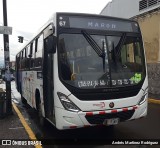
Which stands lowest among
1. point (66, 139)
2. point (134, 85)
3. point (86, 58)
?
point (66, 139)

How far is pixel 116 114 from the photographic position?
6.54m

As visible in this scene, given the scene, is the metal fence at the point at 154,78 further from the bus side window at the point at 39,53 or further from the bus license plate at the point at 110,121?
the bus license plate at the point at 110,121

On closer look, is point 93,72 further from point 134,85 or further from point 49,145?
point 49,145

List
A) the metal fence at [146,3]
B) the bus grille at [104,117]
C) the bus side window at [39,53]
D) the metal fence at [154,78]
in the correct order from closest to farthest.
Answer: the bus grille at [104,117] → the bus side window at [39,53] → the metal fence at [154,78] → the metal fence at [146,3]

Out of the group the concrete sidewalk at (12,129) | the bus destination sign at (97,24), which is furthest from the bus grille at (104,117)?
the bus destination sign at (97,24)

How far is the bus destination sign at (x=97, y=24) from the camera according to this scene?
6.56 meters

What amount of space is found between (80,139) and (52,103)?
1.22m

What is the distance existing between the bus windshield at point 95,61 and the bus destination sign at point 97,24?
20 centimetres

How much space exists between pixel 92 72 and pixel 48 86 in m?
1.23

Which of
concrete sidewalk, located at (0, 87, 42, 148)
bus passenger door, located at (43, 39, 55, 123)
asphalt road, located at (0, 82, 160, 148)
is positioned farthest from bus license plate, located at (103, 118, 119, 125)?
concrete sidewalk, located at (0, 87, 42, 148)

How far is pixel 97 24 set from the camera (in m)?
6.79

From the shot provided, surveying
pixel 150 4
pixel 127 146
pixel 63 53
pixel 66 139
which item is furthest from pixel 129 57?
pixel 150 4

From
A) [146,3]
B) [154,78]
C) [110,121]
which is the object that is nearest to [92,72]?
[110,121]

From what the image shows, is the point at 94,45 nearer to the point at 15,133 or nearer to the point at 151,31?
the point at 15,133
